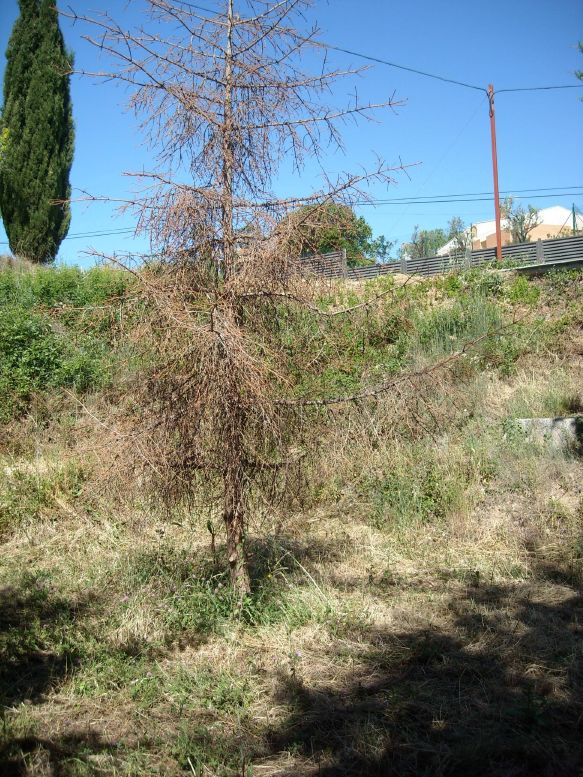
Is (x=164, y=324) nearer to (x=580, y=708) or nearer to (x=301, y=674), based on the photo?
(x=301, y=674)

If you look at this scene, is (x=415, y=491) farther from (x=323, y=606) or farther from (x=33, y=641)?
(x=33, y=641)

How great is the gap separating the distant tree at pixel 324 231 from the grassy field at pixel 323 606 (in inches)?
14.8

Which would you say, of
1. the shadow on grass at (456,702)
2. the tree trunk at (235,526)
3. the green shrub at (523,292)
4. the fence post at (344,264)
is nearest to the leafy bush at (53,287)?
the green shrub at (523,292)

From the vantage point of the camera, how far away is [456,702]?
3.89m

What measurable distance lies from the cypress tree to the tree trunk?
16.2m

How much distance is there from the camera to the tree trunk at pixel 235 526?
15.2ft

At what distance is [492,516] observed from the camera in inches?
276

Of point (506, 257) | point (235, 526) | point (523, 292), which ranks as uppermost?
point (506, 257)

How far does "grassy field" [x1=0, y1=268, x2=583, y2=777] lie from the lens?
3566 mm

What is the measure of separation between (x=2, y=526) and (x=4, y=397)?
9.32 ft

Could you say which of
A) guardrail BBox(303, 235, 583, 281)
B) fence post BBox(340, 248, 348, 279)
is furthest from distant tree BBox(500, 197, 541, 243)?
fence post BBox(340, 248, 348, 279)

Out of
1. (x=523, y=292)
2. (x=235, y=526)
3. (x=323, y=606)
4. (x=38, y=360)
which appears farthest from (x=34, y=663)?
(x=523, y=292)

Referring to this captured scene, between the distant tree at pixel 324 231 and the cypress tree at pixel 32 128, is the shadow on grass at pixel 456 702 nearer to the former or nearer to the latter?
the distant tree at pixel 324 231

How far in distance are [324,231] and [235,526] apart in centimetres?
216
